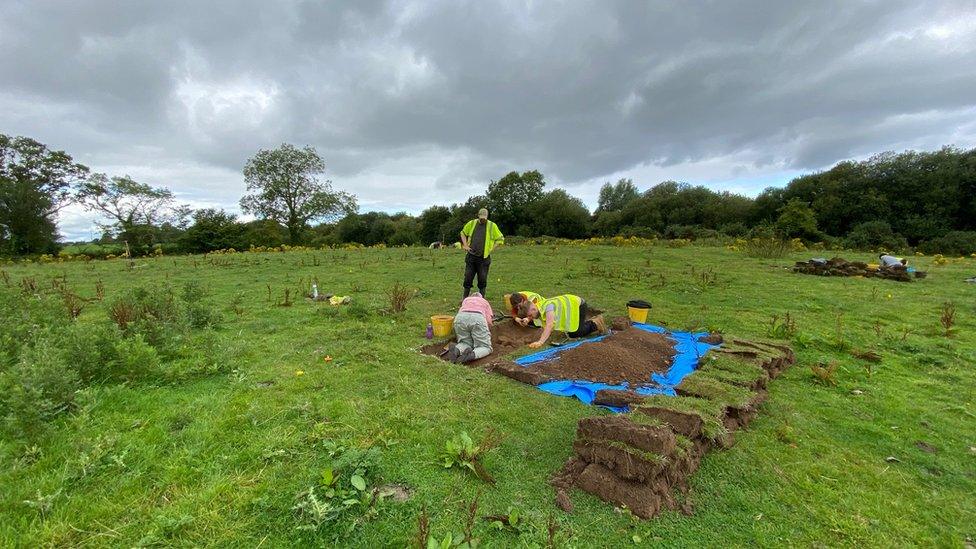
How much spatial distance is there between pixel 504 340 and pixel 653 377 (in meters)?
2.14

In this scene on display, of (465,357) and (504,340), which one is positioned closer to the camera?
(465,357)

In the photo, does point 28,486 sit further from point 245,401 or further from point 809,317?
point 809,317

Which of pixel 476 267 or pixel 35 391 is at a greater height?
pixel 476 267

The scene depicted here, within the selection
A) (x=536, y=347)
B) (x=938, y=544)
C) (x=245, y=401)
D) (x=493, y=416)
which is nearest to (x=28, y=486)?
(x=245, y=401)

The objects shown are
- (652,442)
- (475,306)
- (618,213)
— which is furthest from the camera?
(618,213)

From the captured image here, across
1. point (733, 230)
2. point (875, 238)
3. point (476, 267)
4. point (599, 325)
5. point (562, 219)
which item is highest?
point (562, 219)

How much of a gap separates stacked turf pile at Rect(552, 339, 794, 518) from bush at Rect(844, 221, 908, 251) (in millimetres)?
27512

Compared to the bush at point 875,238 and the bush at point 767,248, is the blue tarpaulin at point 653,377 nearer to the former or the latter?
the bush at point 767,248

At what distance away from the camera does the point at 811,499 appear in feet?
8.04

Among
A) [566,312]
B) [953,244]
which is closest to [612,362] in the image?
[566,312]

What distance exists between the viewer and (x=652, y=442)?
2.36 metres

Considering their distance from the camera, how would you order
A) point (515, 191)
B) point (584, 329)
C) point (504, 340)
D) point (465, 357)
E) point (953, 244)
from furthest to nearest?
point (515, 191) → point (953, 244) → point (584, 329) → point (504, 340) → point (465, 357)

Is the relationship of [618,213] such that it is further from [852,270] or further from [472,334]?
[472,334]

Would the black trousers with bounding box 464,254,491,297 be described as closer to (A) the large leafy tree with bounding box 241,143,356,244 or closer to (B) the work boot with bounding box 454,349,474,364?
(B) the work boot with bounding box 454,349,474,364
